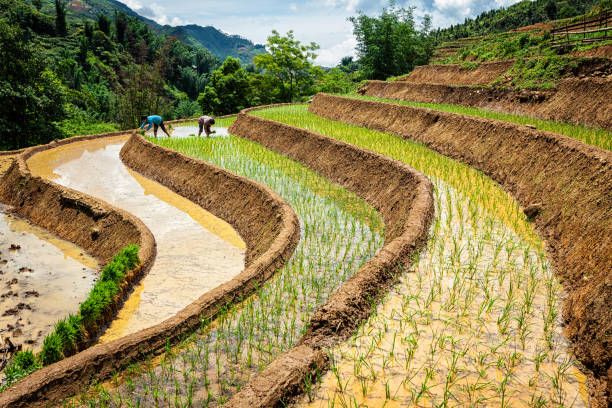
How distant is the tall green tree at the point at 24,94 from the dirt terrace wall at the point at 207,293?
10.8m

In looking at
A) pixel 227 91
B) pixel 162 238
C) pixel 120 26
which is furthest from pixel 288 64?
Answer: pixel 120 26

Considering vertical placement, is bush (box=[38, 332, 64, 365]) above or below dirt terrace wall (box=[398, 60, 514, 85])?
below

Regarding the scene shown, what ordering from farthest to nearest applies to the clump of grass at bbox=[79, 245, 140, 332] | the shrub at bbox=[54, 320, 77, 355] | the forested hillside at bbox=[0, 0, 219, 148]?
the forested hillside at bbox=[0, 0, 219, 148]
the clump of grass at bbox=[79, 245, 140, 332]
the shrub at bbox=[54, 320, 77, 355]

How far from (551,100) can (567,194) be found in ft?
28.7

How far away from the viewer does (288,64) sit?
1710 inches

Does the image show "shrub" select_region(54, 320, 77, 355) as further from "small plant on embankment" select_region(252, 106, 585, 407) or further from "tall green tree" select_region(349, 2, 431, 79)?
"tall green tree" select_region(349, 2, 431, 79)

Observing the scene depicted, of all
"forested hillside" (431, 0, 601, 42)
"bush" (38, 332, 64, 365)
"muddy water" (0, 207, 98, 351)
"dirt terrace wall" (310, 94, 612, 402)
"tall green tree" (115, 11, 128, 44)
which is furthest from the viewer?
"tall green tree" (115, 11, 128, 44)

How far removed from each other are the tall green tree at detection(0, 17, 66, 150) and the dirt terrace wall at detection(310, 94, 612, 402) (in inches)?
728

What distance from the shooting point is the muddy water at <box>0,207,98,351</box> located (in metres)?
6.32

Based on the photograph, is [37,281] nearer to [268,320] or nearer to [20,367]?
[20,367]

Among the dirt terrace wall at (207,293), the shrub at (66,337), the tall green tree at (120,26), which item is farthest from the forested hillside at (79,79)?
the shrub at (66,337)

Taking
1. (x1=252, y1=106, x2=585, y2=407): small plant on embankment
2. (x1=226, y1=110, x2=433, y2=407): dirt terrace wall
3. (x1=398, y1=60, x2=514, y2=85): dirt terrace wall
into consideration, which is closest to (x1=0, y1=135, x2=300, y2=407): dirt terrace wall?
(x1=226, y1=110, x2=433, y2=407): dirt terrace wall

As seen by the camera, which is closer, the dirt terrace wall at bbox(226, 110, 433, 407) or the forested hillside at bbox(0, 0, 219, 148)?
the dirt terrace wall at bbox(226, 110, 433, 407)

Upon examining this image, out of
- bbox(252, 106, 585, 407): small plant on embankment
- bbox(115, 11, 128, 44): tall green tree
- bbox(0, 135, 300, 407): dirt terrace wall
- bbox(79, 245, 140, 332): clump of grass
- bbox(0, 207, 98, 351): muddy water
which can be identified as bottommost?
bbox(0, 207, 98, 351): muddy water
